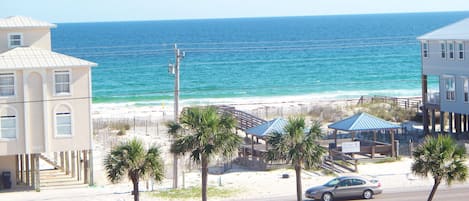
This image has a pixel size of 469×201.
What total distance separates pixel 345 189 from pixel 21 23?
55.3ft

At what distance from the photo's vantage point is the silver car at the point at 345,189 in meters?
38.6

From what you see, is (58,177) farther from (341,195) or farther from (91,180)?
(341,195)

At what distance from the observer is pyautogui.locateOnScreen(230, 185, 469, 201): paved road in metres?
38.9

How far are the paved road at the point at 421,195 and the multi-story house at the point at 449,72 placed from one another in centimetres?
1643

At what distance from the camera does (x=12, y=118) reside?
43.2 meters

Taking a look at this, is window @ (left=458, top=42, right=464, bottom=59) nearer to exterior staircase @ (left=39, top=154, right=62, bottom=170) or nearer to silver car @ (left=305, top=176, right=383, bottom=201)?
silver car @ (left=305, top=176, right=383, bottom=201)

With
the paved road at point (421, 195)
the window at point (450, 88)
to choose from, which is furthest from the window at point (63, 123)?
the window at point (450, 88)

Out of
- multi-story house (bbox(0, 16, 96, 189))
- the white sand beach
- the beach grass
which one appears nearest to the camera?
the beach grass

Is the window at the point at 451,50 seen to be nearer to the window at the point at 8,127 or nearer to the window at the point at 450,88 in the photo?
the window at the point at 450,88

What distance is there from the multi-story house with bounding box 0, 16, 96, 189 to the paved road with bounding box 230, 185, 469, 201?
9346 millimetres

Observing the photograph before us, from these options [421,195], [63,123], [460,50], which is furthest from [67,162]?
[460,50]

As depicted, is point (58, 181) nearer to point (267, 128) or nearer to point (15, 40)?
point (15, 40)

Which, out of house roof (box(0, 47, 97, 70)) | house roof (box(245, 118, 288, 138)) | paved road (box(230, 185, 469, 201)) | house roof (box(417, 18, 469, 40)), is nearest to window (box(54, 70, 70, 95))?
house roof (box(0, 47, 97, 70))

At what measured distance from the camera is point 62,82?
43.8 metres
